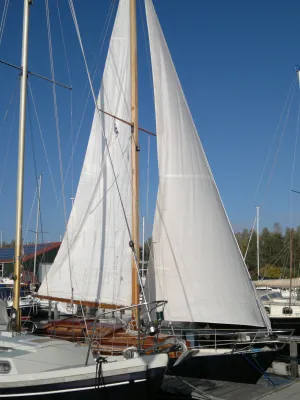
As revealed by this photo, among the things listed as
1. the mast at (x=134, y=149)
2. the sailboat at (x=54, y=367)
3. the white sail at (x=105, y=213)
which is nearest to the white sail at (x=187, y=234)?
the mast at (x=134, y=149)

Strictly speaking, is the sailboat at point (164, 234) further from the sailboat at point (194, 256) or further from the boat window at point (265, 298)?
the boat window at point (265, 298)

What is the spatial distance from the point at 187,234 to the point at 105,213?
11.2 ft

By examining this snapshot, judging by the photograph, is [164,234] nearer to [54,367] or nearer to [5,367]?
[54,367]

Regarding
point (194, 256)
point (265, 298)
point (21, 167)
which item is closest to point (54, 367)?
point (21, 167)

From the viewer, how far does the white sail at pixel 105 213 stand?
14.2 metres

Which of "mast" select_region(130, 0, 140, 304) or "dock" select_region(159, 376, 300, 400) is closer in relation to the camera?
"dock" select_region(159, 376, 300, 400)

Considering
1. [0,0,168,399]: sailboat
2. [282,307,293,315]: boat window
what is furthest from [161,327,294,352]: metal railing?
[282,307,293,315]: boat window

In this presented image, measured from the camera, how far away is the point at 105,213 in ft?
49.5

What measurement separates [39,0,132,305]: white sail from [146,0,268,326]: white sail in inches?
56.1

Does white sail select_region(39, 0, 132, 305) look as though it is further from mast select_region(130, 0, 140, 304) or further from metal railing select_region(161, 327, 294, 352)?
metal railing select_region(161, 327, 294, 352)

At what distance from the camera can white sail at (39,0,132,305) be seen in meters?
14.2

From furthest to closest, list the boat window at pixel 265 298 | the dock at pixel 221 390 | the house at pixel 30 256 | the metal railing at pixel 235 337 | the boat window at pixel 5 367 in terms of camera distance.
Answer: the house at pixel 30 256
the boat window at pixel 265 298
the metal railing at pixel 235 337
the dock at pixel 221 390
the boat window at pixel 5 367

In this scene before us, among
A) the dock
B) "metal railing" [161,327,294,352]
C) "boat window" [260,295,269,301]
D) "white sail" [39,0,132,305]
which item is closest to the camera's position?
the dock

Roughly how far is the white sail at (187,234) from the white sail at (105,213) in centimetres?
143
